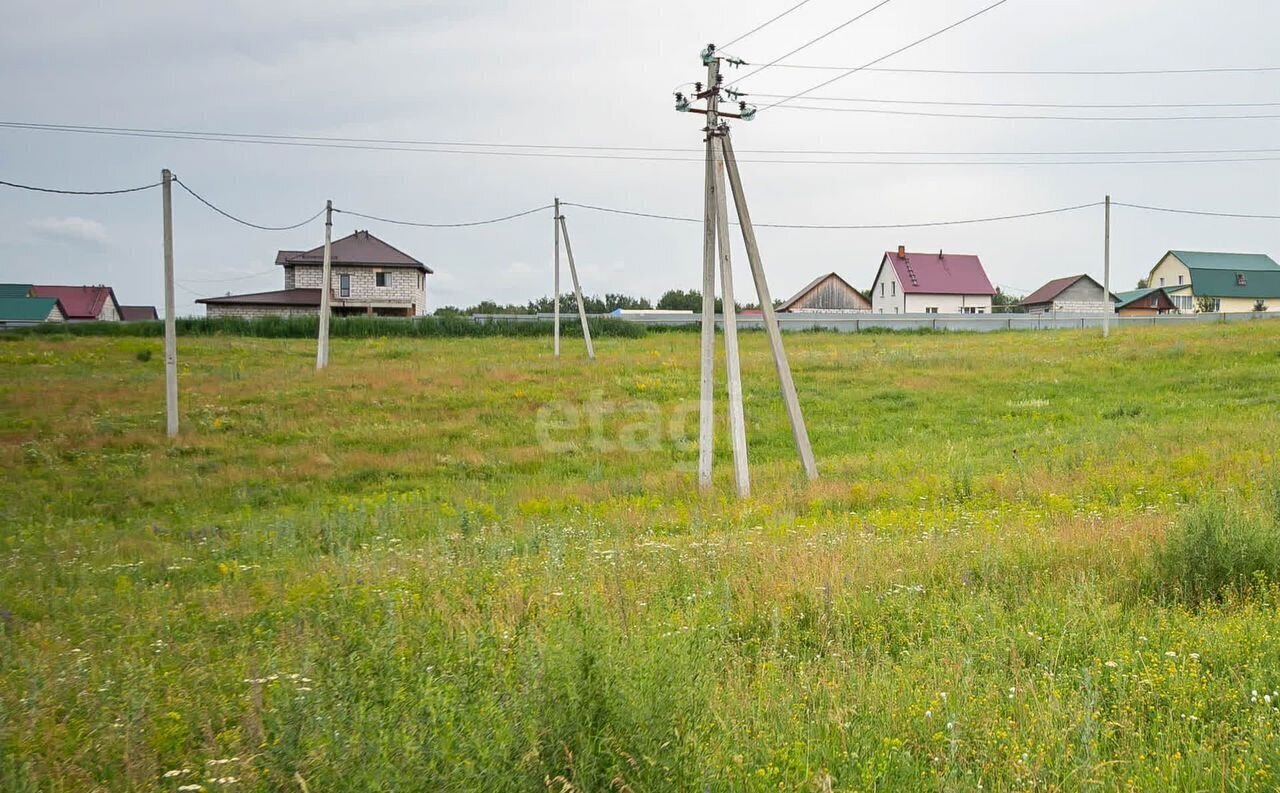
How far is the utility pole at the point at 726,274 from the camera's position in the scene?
Answer: 1360 cm

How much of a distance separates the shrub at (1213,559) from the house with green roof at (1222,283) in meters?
84.4

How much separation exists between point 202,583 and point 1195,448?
14.4m

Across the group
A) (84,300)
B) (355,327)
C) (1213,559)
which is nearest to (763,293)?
(1213,559)

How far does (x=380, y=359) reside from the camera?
3512 centimetres

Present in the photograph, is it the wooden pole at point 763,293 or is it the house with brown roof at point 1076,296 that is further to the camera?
the house with brown roof at point 1076,296

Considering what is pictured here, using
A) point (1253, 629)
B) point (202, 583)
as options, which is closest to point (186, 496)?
point (202, 583)

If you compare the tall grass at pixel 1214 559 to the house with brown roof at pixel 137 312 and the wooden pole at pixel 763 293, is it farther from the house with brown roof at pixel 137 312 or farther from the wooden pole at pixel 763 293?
the house with brown roof at pixel 137 312

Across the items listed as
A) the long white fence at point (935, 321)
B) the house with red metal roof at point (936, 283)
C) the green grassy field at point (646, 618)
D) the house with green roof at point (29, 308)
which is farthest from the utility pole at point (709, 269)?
the house with green roof at point (29, 308)

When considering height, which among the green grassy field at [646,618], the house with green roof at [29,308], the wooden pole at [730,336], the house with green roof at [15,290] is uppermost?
the house with green roof at [15,290]

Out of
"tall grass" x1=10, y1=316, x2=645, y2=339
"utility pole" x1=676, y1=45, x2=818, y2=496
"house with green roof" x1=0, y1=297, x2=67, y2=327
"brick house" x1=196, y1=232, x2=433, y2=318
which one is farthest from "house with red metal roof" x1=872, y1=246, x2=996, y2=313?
"house with green roof" x1=0, y1=297, x2=67, y2=327

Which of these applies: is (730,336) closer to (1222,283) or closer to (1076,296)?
(1076,296)

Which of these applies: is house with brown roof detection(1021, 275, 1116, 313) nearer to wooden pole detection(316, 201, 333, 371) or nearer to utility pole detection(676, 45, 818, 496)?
wooden pole detection(316, 201, 333, 371)

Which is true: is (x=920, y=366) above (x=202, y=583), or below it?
above

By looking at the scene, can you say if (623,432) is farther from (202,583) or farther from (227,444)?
(202,583)
